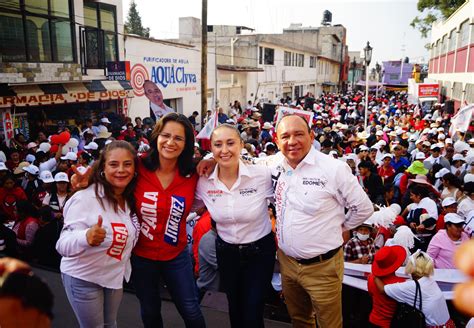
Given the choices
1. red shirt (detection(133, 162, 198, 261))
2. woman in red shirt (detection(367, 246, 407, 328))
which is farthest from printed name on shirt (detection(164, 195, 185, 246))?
woman in red shirt (detection(367, 246, 407, 328))

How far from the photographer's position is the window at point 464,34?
21652 millimetres

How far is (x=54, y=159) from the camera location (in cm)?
721

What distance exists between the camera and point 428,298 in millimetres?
3217

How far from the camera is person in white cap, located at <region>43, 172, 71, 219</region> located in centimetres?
548

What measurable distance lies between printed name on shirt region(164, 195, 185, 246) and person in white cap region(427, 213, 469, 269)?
3002mm

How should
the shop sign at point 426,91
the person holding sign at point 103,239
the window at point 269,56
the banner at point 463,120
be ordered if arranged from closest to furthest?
the person holding sign at point 103,239 → the banner at point 463,120 → the shop sign at point 426,91 → the window at point 269,56

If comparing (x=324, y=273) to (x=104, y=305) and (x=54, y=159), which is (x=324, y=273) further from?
(x=54, y=159)

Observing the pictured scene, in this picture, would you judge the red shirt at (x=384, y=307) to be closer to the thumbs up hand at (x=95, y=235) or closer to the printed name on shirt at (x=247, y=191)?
the printed name on shirt at (x=247, y=191)

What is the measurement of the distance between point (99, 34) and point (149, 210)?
1259 cm

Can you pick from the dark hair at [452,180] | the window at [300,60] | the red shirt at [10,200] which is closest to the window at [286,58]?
the window at [300,60]

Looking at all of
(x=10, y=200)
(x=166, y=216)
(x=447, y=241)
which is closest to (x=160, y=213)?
(x=166, y=216)

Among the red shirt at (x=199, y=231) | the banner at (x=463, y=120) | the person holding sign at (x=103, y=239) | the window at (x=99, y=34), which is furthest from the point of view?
the window at (x=99, y=34)

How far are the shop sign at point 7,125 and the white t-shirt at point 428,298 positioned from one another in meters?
9.85

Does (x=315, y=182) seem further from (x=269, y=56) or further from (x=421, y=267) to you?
A: (x=269, y=56)
